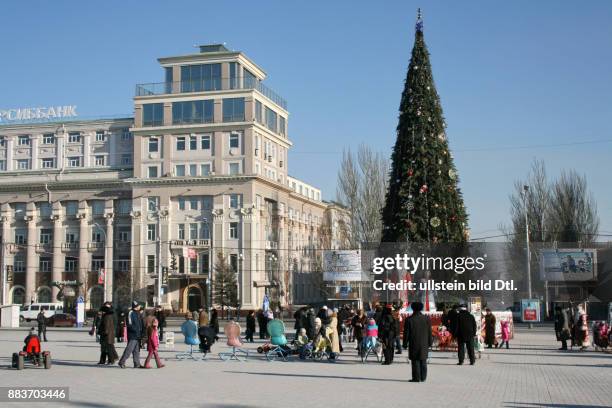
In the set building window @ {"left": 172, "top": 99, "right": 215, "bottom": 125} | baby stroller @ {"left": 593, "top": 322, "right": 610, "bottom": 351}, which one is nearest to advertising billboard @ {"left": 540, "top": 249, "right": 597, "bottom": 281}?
baby stroller @ {"left": 593, "top": 322, "right": 610, "bottom": 351}

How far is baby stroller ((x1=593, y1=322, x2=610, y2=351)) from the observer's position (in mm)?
26406

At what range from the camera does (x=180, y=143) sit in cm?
7625

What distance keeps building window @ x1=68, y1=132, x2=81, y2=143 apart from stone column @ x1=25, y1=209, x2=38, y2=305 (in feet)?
26.5

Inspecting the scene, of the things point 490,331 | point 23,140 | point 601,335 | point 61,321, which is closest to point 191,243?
point 61,321

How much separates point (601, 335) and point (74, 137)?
66.9 metres

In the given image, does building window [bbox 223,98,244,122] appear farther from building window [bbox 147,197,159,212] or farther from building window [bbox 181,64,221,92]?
building window [bbox 147,197,159,212]

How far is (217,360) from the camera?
22281mm

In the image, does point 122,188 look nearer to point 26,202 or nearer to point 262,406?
point 26,202

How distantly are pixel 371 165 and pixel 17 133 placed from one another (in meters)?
42.6

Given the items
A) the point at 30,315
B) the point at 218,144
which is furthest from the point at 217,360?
the point at 218,144

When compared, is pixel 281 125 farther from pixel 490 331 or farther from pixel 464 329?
pixel 464 329

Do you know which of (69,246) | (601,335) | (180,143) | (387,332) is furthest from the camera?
(69,246)

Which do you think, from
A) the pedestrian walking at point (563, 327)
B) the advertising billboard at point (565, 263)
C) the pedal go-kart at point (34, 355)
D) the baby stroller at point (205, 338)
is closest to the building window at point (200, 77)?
the advertising billboard at point (565, 263)

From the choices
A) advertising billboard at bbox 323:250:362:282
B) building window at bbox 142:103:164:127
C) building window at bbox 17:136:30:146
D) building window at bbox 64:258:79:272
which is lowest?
advertising billboard at bbox 323:250:362:282
